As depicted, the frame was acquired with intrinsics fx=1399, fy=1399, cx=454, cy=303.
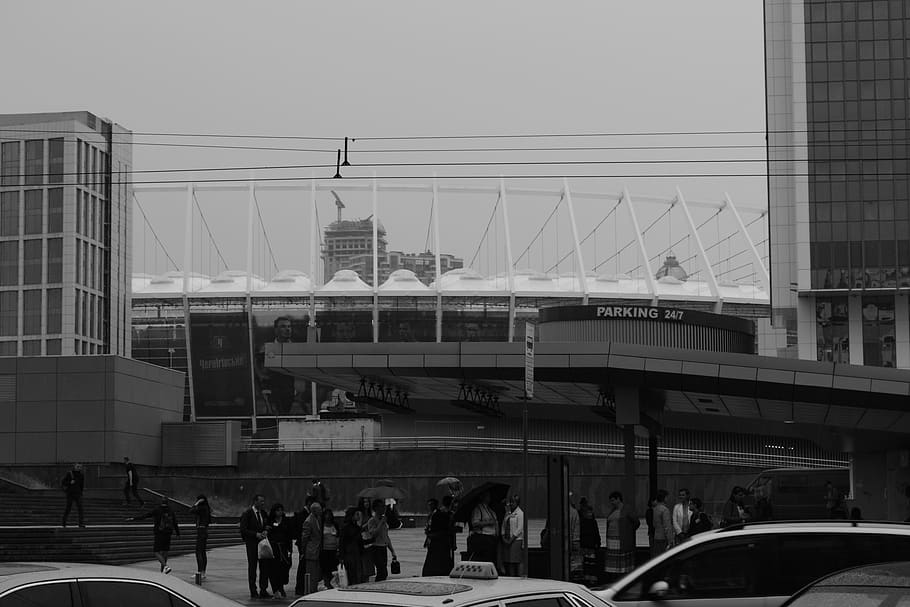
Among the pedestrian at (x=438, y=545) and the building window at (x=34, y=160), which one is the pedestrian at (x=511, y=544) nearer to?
the pedestrian at (x=438, y=545)

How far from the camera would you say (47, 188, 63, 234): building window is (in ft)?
264

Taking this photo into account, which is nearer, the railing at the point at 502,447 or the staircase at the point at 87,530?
the staircase at the point at 87,530

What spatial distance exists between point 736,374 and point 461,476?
22995 mm

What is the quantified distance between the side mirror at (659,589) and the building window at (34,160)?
74997mm

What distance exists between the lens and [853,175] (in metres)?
73.5

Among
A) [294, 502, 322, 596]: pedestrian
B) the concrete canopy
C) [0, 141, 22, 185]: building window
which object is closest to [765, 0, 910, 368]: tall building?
the concrete canopy

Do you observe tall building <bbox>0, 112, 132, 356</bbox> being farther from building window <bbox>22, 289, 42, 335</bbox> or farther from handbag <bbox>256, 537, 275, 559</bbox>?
handbag <bbox>256, 537, 275, 559</bbox>

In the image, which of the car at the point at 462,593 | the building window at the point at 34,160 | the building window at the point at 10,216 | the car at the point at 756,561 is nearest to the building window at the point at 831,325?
the building window at the point at 34,160

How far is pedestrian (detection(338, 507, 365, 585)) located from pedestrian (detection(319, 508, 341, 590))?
26cm

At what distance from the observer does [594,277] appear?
4011 inches

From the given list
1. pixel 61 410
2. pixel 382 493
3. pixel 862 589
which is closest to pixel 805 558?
pixel 862 589

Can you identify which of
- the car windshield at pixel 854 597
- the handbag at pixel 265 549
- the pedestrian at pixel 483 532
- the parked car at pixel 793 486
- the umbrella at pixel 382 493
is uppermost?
the car windshield at pixel 854 597

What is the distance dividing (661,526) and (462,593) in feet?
52.0

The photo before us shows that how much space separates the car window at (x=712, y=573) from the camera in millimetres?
11172
